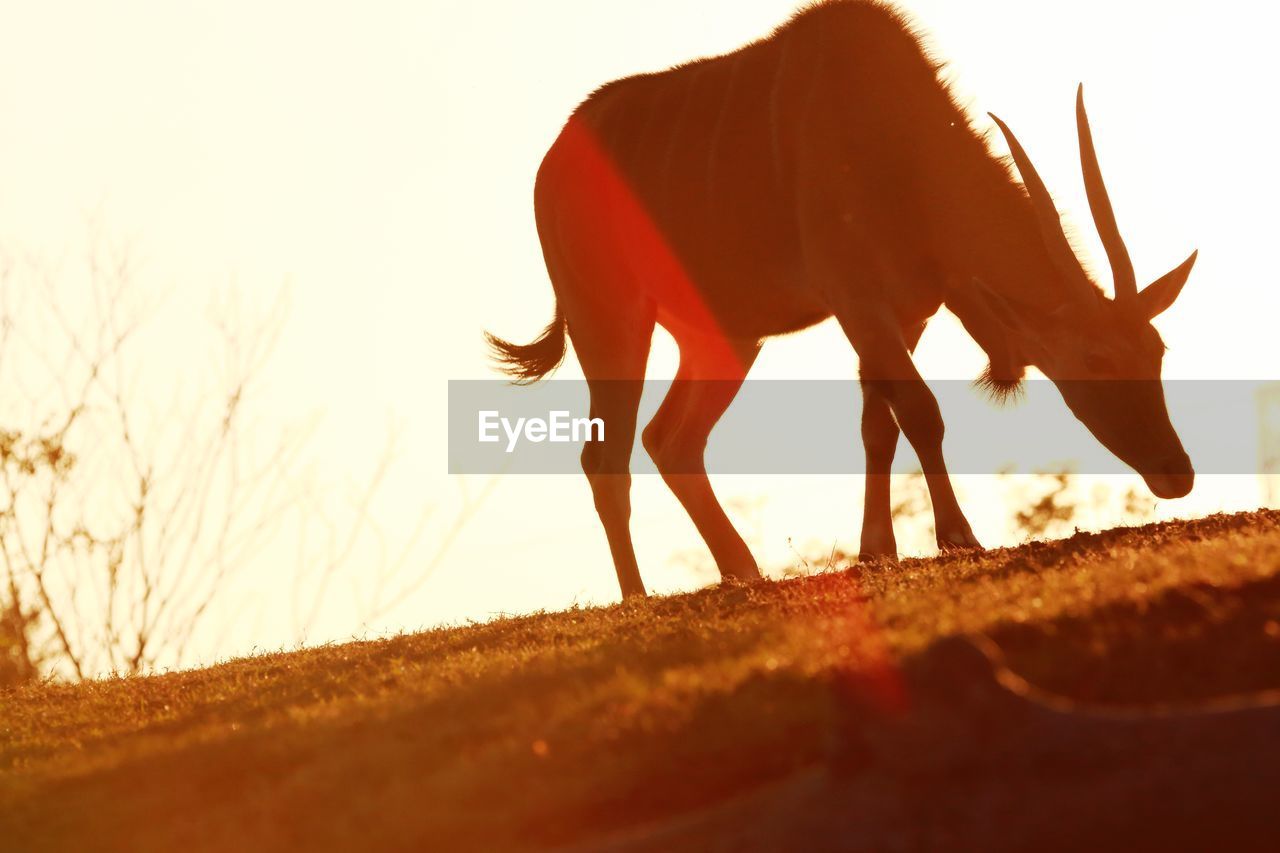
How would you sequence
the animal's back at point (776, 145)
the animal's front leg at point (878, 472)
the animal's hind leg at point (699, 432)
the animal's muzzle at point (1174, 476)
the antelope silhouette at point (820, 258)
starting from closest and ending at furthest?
the animal's muzzle at point (1174, 476) < the antelope silhouette at point (820, 258) < the animal's front leg at point (878, 472) < the animal's back at point (776, 145) < the animal's hind leg at point (699, 432)

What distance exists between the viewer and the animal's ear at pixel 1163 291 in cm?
877

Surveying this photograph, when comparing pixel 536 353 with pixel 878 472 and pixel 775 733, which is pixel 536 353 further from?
pixel 775 733

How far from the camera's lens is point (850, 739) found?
313cm

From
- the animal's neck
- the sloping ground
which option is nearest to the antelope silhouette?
the animal's neck

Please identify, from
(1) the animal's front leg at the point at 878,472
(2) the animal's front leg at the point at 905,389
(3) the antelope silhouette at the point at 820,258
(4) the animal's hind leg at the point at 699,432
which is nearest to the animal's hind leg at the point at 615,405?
(3) the antelope silhouette at the point at 820,258

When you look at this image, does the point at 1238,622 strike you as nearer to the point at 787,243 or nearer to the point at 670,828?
the point at 670,828

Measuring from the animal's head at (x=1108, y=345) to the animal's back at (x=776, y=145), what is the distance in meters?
0.84

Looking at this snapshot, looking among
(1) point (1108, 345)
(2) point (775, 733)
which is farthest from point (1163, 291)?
(2) point (775, 733)

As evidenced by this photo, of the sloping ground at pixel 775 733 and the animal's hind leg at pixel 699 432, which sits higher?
the animal's hind leg at pixel 699 432

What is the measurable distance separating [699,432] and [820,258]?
6.20 feet

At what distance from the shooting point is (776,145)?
32.3 feet

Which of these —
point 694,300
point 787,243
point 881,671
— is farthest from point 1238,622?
point 694,300

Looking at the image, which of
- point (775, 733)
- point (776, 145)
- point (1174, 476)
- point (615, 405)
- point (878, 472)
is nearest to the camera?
point (775, 733)

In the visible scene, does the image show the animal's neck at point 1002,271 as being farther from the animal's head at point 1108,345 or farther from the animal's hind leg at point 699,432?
the animal's hind leg at point 699,432
